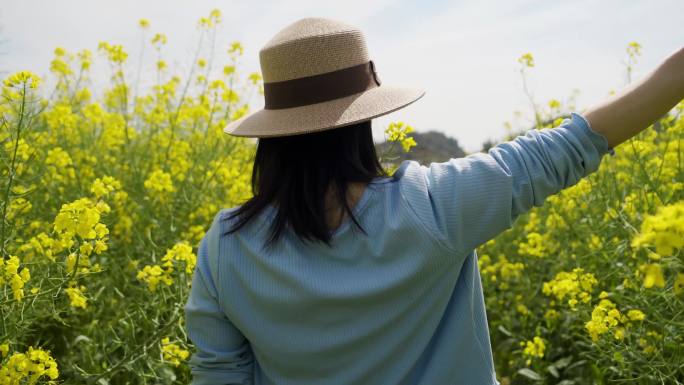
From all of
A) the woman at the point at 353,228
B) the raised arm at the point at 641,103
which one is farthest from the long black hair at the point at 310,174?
the raised arm at the point at 641,103

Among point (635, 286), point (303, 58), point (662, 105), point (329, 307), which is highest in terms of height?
point (303, 58)

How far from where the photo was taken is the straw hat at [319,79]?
4.17ft

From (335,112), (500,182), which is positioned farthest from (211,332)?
(500,182)

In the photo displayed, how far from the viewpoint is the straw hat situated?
1.27m

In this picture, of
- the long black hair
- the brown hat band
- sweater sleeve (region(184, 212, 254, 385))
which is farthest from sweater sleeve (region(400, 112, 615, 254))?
sweater sleeve (region(184, 212, 254, 385))

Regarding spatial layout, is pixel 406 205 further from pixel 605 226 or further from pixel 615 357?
pixel 605 226

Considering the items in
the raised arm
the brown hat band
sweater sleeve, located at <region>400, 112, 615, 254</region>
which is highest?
the brown hat band

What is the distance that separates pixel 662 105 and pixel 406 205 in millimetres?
419

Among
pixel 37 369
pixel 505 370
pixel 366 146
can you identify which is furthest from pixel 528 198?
pixel 505 370

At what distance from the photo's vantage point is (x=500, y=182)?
44.6 inches

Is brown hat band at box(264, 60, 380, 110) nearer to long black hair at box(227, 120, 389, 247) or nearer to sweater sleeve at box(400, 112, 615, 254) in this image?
long black hair at box(227, 120, 389, 247)

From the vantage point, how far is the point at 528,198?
1.15m

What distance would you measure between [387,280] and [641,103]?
0.49 metres

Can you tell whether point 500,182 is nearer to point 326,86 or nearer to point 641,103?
point 641,103
